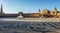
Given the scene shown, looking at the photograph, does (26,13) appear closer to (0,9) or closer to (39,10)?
(39,10)

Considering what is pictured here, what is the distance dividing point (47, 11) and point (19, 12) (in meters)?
9.06

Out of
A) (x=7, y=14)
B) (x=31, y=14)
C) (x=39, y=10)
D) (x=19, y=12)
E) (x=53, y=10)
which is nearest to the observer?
(x=19, y=12)

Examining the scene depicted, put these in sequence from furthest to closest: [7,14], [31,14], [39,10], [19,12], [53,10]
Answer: [53,10] → [39,10] → [31,14] → [7,14] → [19,12]

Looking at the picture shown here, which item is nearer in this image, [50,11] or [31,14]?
[31,14]

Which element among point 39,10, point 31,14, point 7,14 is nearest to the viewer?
point 7,14

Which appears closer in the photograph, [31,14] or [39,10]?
[31,14]

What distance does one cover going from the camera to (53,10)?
26016 mm

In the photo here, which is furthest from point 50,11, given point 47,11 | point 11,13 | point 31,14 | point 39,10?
point 11,13

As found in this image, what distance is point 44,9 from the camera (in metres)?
27.0

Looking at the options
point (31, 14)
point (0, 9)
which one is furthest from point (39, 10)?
point (0, 9)

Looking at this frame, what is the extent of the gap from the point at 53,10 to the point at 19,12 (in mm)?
9155

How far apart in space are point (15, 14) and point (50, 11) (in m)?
9.79

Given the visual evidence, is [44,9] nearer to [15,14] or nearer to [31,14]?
[31,14]

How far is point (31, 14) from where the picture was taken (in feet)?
71.5
